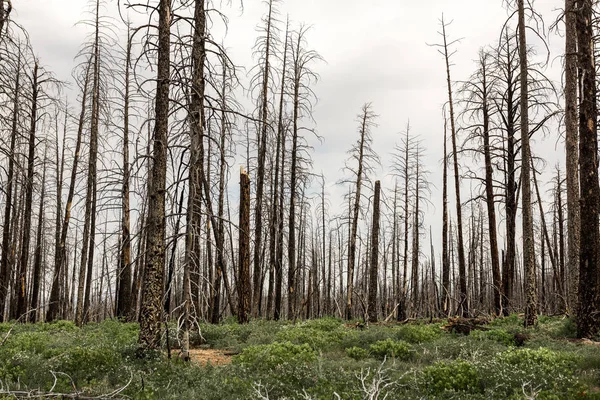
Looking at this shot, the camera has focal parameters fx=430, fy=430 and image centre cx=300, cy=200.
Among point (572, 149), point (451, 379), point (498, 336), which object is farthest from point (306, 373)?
point (572, 149)

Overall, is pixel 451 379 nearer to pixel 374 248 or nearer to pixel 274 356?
pixel 274 356

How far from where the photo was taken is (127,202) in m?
17.4

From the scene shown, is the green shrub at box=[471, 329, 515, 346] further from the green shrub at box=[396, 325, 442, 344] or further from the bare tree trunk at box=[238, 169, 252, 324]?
the bare tree trunk at box=[238, 169, 252, 324]

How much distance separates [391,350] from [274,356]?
269cm

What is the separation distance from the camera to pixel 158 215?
7.74 metres

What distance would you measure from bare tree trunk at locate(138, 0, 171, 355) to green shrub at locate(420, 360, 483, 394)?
15.4 feet

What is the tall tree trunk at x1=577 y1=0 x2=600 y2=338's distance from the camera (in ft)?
32.1

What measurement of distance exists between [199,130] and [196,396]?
4.57 metres

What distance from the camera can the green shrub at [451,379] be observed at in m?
6.26

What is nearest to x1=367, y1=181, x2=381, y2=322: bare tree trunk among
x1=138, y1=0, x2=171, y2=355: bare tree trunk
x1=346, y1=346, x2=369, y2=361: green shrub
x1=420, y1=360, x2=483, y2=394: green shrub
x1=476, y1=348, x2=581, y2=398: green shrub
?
x1=346, y1=346, x2=369, y2=361: green shrub

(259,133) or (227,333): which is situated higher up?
(259,133)

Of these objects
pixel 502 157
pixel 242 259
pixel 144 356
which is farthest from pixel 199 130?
pixel 502 157

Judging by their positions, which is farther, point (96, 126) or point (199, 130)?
point (96, 126)

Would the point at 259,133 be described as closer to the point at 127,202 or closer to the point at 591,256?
the point at 127,202
